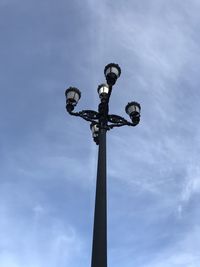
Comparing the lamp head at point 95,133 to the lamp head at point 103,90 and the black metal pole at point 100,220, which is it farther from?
the black metal pole at point 100,220

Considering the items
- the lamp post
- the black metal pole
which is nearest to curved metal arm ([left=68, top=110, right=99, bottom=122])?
the lamp post

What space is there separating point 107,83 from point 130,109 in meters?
0.89

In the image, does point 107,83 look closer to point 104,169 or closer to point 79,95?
point 79,95

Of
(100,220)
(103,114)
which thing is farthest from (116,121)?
(100,220)

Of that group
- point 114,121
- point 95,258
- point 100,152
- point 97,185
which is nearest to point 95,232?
point 95,258

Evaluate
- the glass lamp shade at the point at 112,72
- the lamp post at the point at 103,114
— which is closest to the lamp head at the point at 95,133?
the lamp post at the point at 103,114

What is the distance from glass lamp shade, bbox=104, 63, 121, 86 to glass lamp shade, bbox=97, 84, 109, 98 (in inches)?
14.7

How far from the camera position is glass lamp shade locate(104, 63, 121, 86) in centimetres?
984

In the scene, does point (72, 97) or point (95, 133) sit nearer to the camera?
point (72, 97)

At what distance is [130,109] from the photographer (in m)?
10.2

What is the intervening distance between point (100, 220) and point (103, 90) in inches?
159

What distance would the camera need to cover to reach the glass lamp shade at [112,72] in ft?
32.3

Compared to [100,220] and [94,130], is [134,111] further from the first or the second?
[100,220]

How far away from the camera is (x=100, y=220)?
23.5ft
